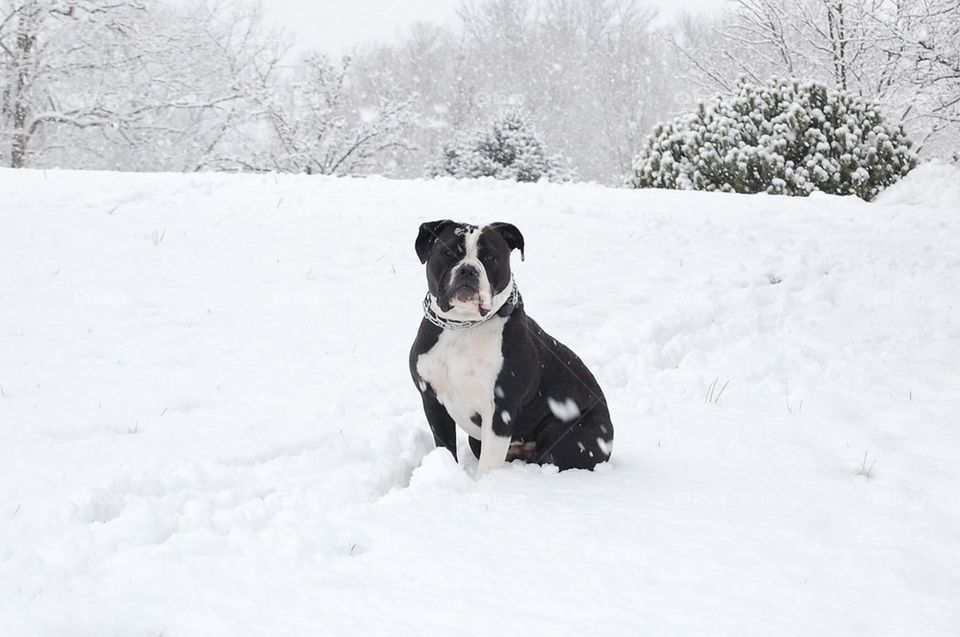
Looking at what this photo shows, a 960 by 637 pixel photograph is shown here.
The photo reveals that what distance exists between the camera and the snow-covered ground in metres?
2.63

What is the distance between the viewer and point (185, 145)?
23.8 meters

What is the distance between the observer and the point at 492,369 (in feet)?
12.8

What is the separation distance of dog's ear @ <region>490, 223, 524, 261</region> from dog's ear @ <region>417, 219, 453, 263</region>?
10.5 inches

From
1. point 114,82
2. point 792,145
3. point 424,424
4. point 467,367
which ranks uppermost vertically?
point 114,82

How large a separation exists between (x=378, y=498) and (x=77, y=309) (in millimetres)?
3701

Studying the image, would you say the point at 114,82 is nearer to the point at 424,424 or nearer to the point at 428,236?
the point at 424,424

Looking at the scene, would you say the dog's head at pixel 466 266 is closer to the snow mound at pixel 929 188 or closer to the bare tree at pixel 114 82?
the snow mound at pixel 929 188

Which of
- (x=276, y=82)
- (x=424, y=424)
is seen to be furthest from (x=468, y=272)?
(x=276, y=82)

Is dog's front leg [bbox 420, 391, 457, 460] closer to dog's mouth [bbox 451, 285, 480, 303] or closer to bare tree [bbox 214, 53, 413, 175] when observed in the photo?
dog's mouth [bbox 451, 285, 480, 303]

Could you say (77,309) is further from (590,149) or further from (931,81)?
(590,149)

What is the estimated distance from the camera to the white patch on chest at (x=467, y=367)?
390 centimetres

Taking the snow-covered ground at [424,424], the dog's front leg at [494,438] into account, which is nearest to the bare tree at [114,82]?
the snow-covered ground at [424,424]

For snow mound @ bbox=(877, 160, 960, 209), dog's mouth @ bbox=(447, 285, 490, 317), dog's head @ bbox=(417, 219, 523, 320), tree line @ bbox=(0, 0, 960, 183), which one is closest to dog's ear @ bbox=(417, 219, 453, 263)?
dog's head @ bbox=(417, 219, 523, 320)

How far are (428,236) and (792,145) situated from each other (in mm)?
10469
